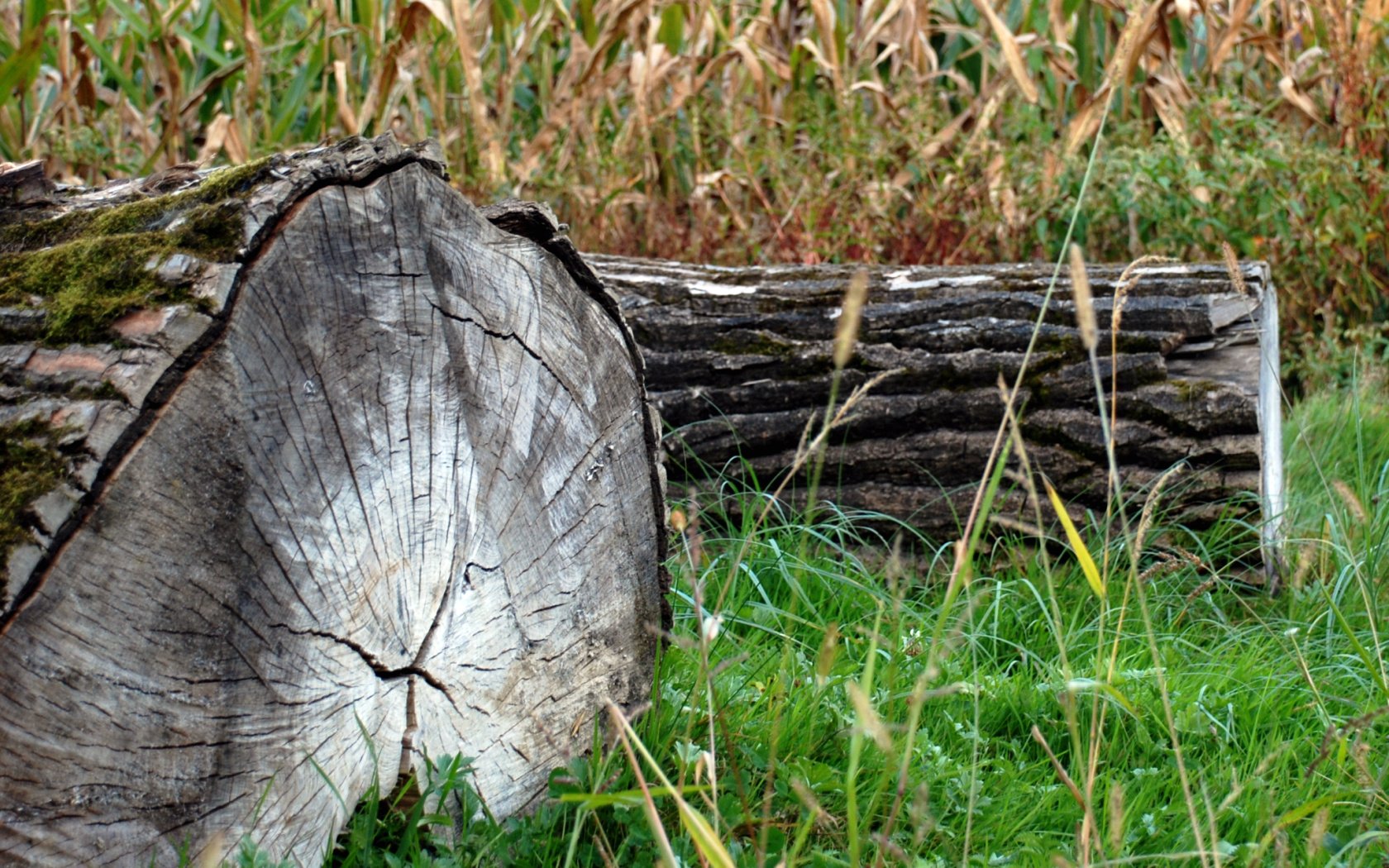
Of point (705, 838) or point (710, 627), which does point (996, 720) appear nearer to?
point (710, 627)

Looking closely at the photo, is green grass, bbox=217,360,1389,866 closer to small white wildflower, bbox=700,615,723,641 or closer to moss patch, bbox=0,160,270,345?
small white wildflower, bbox=700,615,723,641

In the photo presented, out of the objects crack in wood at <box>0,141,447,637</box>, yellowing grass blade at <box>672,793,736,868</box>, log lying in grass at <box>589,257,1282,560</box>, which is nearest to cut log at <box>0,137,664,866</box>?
crack in wood at <box>0,141,447,637</box>

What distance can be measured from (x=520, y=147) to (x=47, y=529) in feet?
16.8

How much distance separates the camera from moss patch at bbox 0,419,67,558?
128 cm

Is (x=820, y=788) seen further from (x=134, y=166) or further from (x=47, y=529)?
(x=134, y=166)

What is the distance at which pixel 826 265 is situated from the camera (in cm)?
366

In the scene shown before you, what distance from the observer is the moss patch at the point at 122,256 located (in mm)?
1456

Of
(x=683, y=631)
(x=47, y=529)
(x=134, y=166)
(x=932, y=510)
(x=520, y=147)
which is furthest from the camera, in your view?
(x=520, y=147)

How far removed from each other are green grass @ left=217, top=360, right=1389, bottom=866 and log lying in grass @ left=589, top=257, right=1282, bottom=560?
16 cm

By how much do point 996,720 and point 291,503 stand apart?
4.68ft

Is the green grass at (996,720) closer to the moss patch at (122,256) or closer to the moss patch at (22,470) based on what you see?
the moss patch at (22,470)

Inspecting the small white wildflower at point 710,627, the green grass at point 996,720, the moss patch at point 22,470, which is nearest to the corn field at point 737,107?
the green grass at point 996,720

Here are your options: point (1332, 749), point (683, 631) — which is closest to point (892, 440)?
point (683, 631)

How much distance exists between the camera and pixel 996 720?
2322mm
